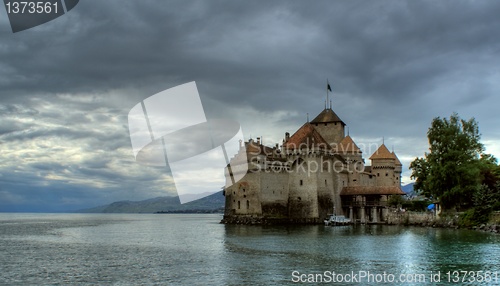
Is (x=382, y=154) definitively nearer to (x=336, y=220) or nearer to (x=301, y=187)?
(x=301, y=187)

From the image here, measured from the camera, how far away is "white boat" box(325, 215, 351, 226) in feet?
185

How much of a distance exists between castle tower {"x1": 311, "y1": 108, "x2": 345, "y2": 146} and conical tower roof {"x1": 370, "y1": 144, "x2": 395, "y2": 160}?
16.6 feet

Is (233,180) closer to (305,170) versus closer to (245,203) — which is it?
(245,203)

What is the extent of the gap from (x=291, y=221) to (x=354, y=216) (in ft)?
25.7

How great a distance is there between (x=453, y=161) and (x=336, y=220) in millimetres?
14260

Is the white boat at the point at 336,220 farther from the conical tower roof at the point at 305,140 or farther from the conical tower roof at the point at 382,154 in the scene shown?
the conical tower roof at the point at 382,154

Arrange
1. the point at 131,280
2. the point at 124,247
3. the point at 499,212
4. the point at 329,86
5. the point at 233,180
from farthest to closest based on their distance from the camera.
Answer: the point at 329,86, the point at 233,180, the point at 499,212, the point at 124,247, the point at 131,280

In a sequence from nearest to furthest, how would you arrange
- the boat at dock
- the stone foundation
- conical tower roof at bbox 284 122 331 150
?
the boat at dock → the stone foundation → conical tower roof at bbox 284 122 331 150

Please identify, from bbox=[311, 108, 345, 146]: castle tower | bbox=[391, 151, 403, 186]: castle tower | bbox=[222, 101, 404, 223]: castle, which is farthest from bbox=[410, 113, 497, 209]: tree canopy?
bbox=[391, 151, 403, 186]: castle tower

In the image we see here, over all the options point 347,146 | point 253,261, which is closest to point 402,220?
point 347,146

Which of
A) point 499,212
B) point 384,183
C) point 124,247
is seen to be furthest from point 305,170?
point 124,247

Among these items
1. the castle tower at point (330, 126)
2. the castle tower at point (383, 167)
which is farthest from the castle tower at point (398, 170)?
the castle tower at point (330, 126)

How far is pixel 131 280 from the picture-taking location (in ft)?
71.9

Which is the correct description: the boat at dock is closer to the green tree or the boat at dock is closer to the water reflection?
the green tree
